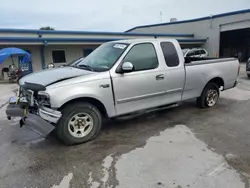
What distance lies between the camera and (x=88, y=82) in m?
4.04

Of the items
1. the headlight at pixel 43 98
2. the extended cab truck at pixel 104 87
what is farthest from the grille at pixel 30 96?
the headlight at pixel 43 98

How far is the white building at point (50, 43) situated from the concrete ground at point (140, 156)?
13.3 m

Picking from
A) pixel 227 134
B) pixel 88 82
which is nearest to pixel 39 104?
pixel 88 82

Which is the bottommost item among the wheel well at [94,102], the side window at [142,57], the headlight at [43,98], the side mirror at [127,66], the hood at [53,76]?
the wheel well at [94,102]

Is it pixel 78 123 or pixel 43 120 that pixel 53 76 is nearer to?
pixel 43 120

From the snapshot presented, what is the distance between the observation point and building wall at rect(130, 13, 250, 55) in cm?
2306

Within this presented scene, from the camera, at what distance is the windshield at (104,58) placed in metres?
A: 4.51

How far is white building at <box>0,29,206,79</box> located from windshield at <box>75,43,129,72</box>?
1378cm

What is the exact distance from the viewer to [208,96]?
6316 mm

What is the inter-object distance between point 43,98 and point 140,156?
6.27 ft

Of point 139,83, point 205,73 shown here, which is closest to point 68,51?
point 205,73

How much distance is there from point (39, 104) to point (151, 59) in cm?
249

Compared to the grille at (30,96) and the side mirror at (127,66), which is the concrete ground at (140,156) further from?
the side mirror at (127,66)

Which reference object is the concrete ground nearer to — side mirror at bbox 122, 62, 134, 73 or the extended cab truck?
the extended cab truck
